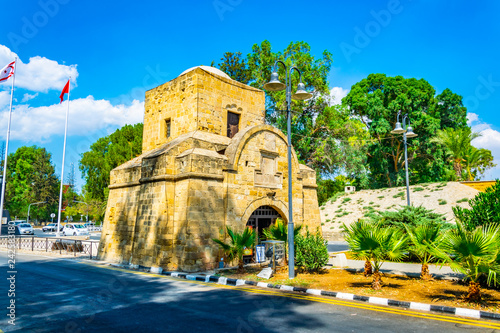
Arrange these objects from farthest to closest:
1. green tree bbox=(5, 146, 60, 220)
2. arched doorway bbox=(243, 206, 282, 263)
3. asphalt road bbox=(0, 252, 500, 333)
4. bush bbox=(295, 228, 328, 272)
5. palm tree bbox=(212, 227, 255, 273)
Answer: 1. green tree bbox=(5, 146, 60, 220)
2. arched doorway bbox=(243, 206, 282, 263)
3. palm tree bbox=(212, 227, 255, 273)
4. bush bbox=(295, 228, 328, 272)
5. asphalt road bbox=(0, 252, 500, 333)

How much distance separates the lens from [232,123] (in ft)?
59.0

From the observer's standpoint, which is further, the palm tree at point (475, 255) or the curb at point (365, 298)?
the palm tree at point (475, 255)

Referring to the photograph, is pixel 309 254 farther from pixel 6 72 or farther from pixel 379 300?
pixel 6 72

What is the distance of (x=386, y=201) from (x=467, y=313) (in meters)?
27.0

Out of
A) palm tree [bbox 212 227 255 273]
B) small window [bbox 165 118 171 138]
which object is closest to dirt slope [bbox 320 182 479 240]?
small window [bbox 165 118 171 138]

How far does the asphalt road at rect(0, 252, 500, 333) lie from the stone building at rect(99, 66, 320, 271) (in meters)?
3.04

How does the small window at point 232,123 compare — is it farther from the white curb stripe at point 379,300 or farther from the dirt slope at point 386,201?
the dirt slope at point 386,201

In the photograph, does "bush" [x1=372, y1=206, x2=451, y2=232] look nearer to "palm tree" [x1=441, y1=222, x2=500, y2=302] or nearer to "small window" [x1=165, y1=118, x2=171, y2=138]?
"palm tree" [x1=441, y1=222, x2=500, y2=302]

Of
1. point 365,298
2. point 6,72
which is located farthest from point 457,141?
point 6,72

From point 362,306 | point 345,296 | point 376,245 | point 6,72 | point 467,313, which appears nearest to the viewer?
point 467,313

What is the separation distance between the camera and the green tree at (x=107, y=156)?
1431 inches

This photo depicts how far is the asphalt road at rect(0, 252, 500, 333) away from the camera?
5.98 meters

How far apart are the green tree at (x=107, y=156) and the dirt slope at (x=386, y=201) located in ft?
71.2

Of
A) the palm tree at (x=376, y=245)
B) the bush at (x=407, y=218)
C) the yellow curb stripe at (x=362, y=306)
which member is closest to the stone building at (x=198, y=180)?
the yellow curb stripe at (x=362, y=306)
